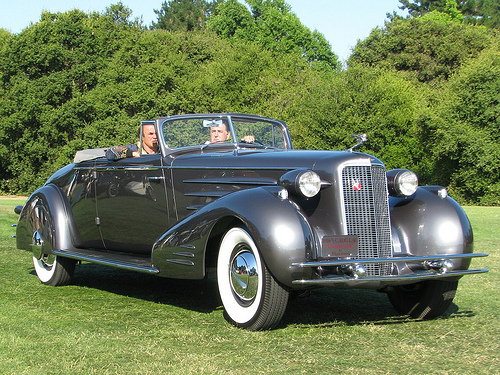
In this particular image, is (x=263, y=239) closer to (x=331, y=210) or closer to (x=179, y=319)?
(x=331, y=210)

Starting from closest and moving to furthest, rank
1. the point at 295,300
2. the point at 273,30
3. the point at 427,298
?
the point at 427,298
the point at 295,300
the point at 273,30

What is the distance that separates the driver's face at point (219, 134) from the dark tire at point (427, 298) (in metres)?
2.31

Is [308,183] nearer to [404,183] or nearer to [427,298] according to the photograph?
[404,183]

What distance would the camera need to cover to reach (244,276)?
4.98 meters

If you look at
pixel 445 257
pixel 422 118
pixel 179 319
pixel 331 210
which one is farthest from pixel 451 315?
pixel 422 118

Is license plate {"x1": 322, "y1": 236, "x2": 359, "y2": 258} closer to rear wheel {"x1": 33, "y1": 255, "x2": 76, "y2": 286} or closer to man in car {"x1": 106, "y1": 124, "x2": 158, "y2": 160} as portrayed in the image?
man in car {"x1": 106, "y1": 124, "x2": 158, "y2": 160}

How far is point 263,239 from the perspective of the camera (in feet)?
15.3

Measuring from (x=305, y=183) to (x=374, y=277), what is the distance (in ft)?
2.88

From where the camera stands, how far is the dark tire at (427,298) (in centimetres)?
535

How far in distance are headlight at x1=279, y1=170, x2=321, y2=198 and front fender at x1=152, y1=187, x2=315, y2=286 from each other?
0.11m

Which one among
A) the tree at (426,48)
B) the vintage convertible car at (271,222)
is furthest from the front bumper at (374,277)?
the tree at (426,48)

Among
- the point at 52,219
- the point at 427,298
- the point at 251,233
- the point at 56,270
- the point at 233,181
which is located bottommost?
the point at 427,298

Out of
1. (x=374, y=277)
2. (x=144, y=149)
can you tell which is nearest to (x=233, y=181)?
(x=374, y=277)

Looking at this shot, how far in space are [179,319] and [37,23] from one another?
46.2 meters
